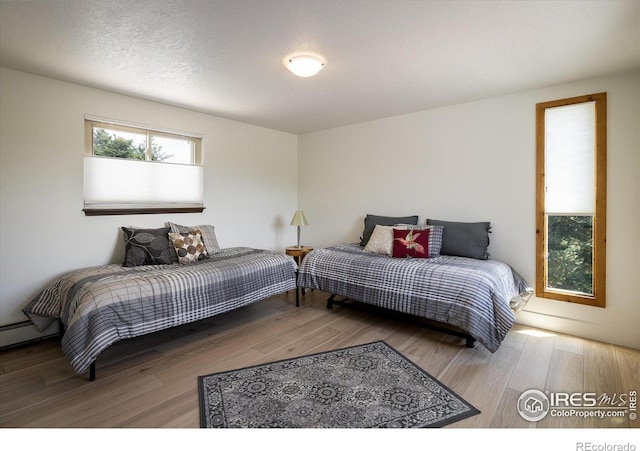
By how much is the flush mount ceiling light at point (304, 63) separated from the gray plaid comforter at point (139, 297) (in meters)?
1.85

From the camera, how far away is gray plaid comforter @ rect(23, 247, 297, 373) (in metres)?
2.16

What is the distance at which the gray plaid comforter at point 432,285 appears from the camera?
8.21 feet

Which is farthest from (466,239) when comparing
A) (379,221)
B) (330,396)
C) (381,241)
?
(330,396)

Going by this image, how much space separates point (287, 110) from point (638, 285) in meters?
3.79

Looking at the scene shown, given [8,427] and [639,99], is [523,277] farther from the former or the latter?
[8,427]

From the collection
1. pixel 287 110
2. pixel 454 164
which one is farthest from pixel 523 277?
pixel 287 110

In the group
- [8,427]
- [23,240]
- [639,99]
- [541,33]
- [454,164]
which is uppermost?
[541,33]

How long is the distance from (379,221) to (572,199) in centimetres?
195

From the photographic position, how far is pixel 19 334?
8.99 feet

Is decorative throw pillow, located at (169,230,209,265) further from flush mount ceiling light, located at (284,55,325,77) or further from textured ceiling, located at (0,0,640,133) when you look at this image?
flush mount ceiling light, located at (284,55,325,77)

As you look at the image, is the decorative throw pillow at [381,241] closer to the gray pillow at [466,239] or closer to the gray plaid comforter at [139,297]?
the gray pillow at [466,239]

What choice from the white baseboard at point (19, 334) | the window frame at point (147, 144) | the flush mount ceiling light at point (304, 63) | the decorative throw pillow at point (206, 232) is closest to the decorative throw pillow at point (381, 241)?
the decorative throw pillow at point (206, 232)

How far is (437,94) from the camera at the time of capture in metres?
3.31

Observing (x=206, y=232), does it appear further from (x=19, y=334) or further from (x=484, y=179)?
(x=484, y=179)
